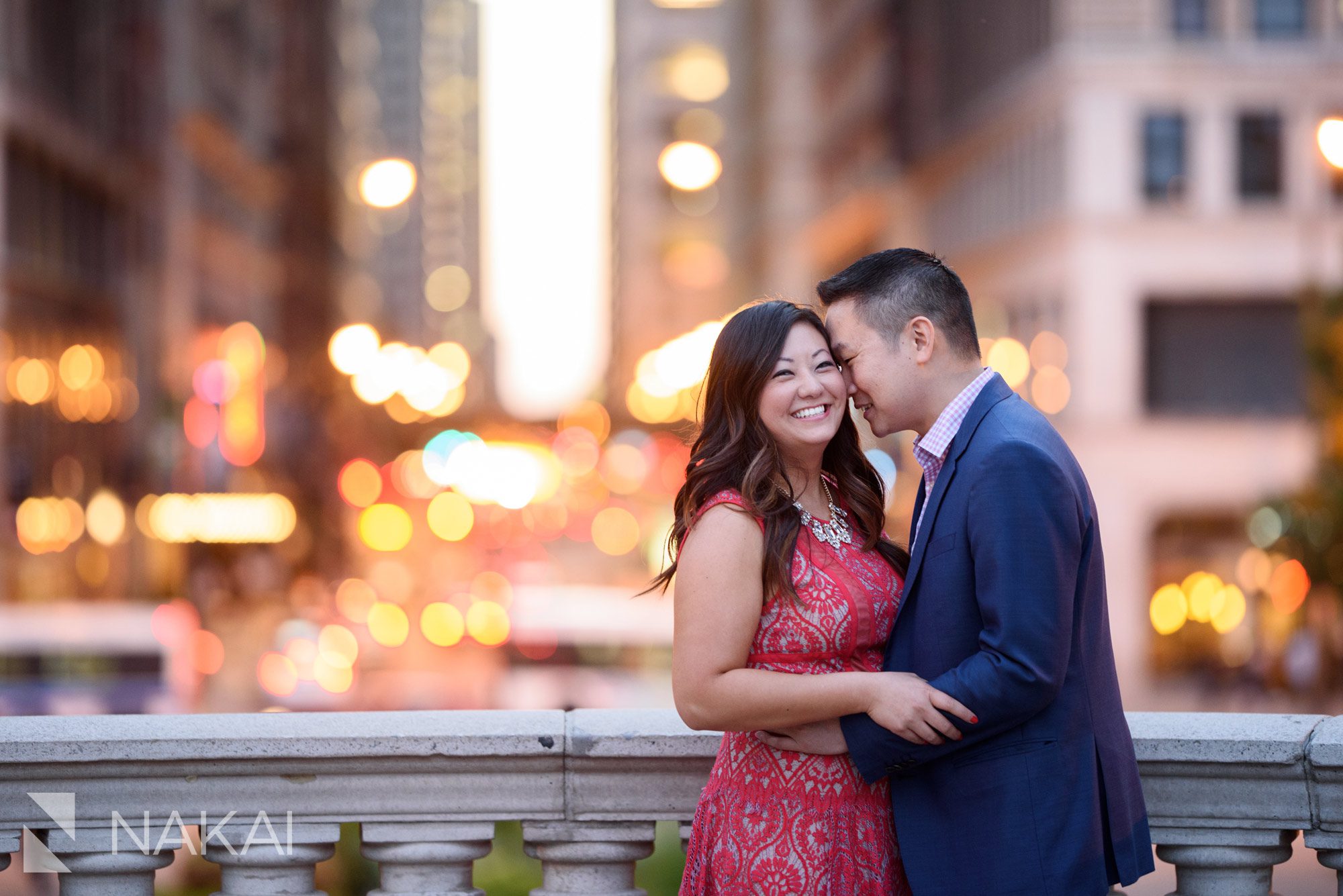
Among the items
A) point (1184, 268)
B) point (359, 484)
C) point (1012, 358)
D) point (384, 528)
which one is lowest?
point (384, 528)

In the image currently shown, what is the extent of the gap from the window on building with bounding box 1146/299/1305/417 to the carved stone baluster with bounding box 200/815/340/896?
125ft

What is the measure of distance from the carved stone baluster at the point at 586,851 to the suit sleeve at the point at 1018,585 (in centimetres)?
110

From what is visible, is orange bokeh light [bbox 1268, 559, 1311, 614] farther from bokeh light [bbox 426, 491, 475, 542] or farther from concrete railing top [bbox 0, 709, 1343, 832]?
bokeh light [bbox 426, 491, 475, 542]

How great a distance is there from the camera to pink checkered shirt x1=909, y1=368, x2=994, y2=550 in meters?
3.79

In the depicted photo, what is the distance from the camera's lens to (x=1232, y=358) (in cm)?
3972

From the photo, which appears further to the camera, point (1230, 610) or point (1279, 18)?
point (1279, 18)

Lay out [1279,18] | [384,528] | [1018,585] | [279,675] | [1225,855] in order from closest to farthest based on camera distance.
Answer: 1. [1018,585]
2. [1225,855]
3. [279,675]
4. [1279,18]
5. [384,528]

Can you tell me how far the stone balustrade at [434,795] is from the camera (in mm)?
4055

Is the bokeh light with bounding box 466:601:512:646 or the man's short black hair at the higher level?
the man's short black hair

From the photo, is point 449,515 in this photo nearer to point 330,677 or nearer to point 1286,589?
point 1286,589

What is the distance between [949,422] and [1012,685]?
69cm

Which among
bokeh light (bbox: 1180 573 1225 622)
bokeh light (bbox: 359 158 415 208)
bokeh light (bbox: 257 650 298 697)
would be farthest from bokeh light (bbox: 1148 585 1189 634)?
bokeh light (bbox: 359 158 415 208)

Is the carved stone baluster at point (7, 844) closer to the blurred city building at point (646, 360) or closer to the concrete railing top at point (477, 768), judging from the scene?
the concrete railing top at point (477, 768)

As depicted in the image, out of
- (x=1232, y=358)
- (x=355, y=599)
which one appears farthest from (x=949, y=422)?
(x=355, y=599)
